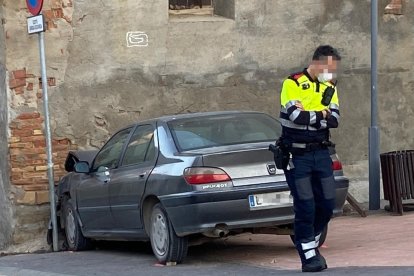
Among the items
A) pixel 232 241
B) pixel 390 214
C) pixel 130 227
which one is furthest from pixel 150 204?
pixel 390 214

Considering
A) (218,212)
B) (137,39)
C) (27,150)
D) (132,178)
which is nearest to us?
(218,212)

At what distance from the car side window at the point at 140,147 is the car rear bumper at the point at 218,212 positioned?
2.93 feet

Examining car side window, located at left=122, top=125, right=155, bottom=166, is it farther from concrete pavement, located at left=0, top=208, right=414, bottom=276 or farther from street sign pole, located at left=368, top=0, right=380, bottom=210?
street sign pole, located at left=368, top=0, right=380, bottom=210

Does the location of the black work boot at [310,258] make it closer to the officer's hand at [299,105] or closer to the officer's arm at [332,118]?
the officer's arm at [332,118]

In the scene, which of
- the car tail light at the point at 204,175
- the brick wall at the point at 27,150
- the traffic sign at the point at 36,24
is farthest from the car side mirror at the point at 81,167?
the car tail light at the point at 204,175

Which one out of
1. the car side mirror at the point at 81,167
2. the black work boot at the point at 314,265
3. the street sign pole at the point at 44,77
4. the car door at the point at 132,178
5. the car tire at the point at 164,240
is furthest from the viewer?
the street sign pole at the point at 44,77

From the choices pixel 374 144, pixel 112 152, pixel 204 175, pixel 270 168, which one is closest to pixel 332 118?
pixel 270 168

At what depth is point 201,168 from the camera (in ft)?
27.9

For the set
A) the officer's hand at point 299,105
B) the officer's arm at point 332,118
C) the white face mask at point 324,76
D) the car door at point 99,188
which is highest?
the white face mask at point 324,76

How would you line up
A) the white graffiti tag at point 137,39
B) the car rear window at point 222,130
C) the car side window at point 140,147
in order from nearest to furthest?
the car rear window at point 222,130 → the car side window at point 140,147 → the white graffiti tag at point 137,39

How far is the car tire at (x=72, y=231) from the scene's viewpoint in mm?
11211

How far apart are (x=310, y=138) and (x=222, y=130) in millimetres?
1974

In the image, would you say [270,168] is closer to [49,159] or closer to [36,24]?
[49,159]

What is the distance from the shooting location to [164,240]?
894 centimetres
